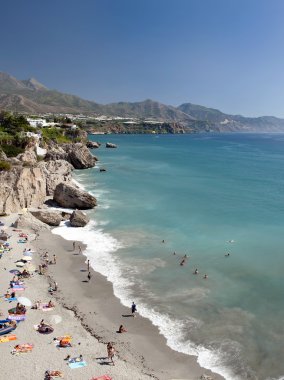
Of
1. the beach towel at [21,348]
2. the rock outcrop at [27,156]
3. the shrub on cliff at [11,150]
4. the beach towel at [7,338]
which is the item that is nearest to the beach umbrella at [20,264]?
the beach towel at [7,338]

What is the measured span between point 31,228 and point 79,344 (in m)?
20.5

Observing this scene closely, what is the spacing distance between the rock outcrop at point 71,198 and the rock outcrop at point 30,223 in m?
6.81

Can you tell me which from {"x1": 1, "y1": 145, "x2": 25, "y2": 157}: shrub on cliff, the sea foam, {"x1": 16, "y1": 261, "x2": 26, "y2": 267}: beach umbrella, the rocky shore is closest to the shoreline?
the sea foam

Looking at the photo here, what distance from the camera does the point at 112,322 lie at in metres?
22.9

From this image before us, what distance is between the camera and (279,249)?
117ft

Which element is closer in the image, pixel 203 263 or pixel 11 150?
pixel 203 263

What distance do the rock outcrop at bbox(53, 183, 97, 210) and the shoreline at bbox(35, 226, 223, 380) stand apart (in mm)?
14808

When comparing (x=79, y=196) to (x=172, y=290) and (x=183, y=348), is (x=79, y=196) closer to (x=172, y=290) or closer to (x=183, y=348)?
(x=172, y=290)

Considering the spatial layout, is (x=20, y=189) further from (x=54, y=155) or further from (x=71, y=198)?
(x=54, y=155)

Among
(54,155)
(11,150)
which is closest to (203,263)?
(11,150)

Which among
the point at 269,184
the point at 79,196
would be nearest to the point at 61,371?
the point at 79,196

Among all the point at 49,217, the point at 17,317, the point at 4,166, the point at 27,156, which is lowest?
the point at 17,317

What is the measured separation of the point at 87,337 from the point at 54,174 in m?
35.6

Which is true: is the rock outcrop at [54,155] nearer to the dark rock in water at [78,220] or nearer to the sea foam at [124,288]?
the dark rock in water at [78,220]
